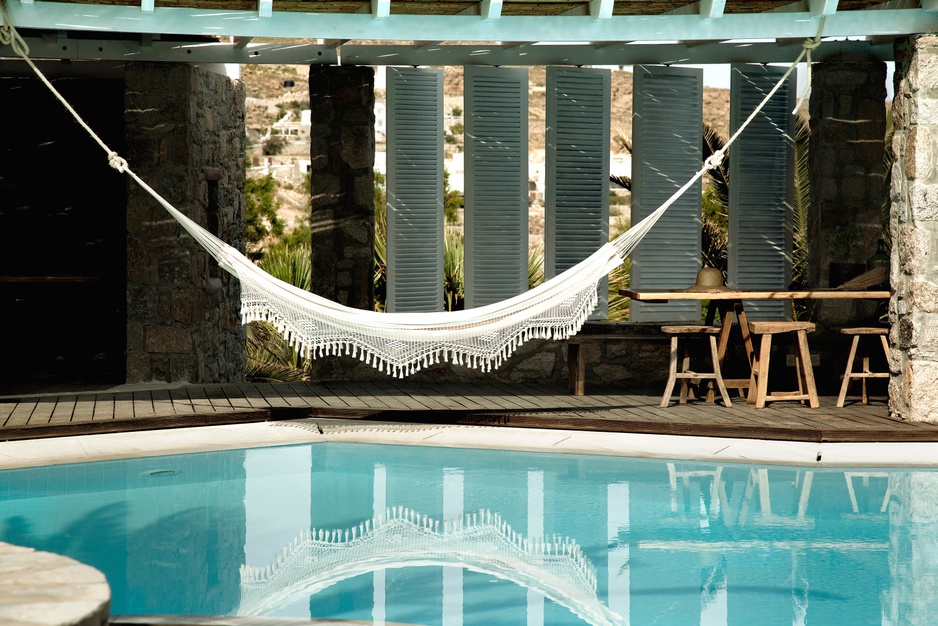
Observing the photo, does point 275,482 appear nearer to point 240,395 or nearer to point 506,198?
point 240,395

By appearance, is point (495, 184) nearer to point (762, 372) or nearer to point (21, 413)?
point (762, 372)

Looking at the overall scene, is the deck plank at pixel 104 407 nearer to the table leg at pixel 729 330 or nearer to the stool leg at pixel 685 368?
the stool leg at pixel 685 368

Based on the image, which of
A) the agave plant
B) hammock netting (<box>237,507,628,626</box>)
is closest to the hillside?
the agave plant

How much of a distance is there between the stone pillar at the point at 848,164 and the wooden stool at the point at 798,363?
2.69ft

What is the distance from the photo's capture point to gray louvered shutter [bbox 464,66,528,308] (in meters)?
6.60

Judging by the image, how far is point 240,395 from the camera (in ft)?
20.3

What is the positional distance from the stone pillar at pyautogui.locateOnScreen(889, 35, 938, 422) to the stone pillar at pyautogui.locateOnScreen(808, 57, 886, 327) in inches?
48.9

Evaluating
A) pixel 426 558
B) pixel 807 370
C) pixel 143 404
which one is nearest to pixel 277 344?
pixel 143 404

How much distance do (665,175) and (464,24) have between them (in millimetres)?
2114

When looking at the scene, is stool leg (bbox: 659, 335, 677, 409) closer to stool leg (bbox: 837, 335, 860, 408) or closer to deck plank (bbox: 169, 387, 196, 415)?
stool leg (bbox: 837, 335, 860, 408)

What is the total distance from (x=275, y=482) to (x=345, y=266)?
2091 mm

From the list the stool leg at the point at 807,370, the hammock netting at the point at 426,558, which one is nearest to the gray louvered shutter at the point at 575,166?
the stool leg at the point at 807,370

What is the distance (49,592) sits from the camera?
7.30ft

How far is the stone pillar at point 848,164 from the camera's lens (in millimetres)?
6375
